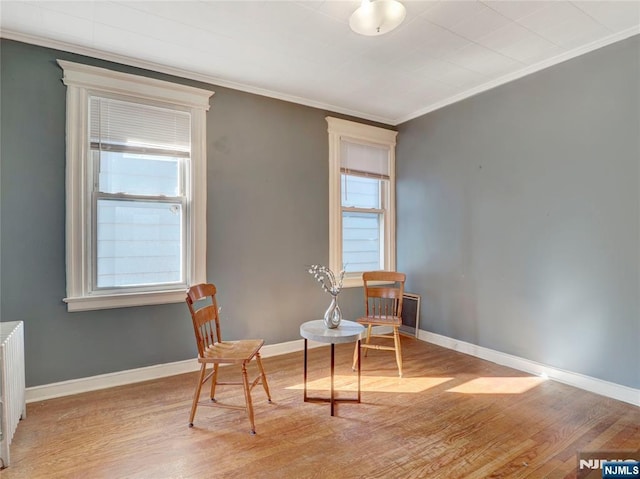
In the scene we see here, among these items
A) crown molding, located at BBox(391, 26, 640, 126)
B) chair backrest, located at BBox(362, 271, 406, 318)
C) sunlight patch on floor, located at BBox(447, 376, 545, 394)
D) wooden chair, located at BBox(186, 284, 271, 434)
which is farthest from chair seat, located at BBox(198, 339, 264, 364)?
crown molding, located at BBox(391, 26, 640, 126)

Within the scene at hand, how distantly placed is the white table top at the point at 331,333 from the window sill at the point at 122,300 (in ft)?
4.16

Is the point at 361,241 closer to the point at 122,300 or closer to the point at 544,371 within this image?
the point at 544,371

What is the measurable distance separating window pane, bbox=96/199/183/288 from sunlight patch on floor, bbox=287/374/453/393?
1523 millimetres

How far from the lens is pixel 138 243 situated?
114 inches

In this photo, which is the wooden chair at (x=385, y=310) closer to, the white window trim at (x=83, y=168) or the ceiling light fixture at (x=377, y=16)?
the white window trim at (x=83, y=168)

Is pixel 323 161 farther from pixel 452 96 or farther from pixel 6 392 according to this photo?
pixel 6 392

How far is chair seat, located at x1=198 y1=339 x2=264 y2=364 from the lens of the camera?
2.15m

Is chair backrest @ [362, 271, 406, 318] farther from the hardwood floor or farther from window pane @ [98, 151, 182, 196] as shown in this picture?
window pane @ [98, 151, 182, 196]

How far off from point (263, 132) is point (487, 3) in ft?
7.00

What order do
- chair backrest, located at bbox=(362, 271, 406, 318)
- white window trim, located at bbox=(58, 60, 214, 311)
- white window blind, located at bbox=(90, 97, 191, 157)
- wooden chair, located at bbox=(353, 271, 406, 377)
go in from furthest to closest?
chair backrest, located at bbox=(362, 271, 406, 318), wooden chair, located at bbox=(353, 271, 406, 377), white window blind, located at bbox=(90, 97, 191, 157), white window trim, located at bbox=(58, 60, 214, 311)

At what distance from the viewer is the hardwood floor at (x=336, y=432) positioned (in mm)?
1782

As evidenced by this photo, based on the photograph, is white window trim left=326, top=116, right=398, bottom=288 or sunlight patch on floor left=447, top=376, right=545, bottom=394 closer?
sunlight patch on floor left=447, top=376, right=545, bottom=394

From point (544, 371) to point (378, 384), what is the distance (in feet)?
4.77

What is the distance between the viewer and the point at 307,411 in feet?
7.75
